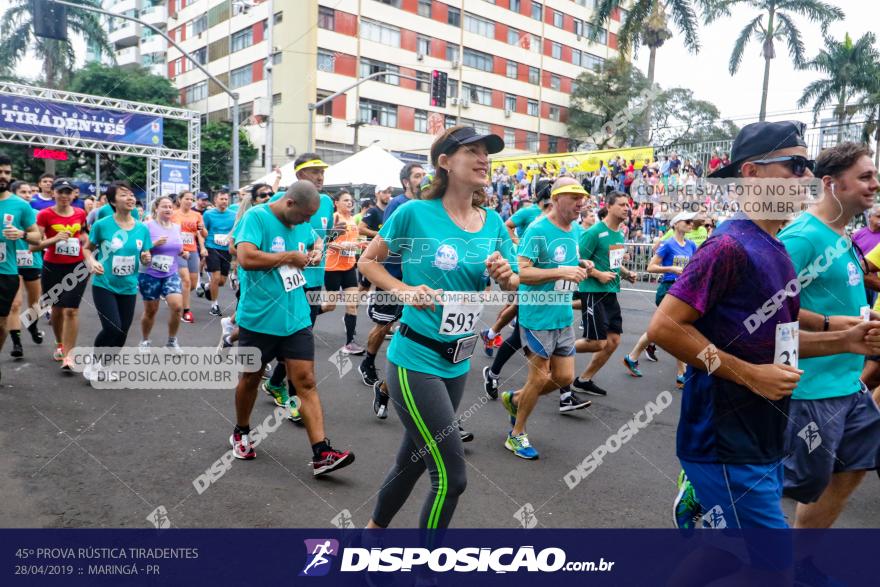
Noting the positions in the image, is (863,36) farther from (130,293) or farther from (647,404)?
(130,293)

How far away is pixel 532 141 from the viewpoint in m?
49.9

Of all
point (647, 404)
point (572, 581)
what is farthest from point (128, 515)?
point (647, 404)

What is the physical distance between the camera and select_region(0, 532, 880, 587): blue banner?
289 cm

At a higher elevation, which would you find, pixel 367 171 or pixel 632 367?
pixel 367 171

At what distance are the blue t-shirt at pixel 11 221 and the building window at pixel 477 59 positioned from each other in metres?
42.5

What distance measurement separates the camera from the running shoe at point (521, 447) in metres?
4.68

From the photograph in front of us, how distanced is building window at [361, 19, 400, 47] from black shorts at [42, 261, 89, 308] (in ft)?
118

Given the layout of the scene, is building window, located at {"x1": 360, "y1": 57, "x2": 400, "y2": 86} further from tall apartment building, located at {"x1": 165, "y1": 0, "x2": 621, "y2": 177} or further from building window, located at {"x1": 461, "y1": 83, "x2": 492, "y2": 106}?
building window, located at {"x1": 461, "y1": 83, "x2": 492, "y2": 106}

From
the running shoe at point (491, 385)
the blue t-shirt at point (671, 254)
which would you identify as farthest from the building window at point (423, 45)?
the running shoe at point (491, 385)

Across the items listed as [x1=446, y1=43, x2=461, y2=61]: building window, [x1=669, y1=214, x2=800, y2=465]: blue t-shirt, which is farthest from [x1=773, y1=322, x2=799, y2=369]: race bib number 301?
[x1=446, y1=43, x2=461, y2=61]: building window

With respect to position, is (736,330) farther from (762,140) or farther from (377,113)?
(377,113)

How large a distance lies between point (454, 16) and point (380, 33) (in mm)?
6608

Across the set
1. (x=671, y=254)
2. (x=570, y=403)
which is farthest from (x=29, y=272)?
(x=671, y=254)

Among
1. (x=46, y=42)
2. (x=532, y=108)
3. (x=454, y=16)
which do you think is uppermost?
(x=454, y=16)
